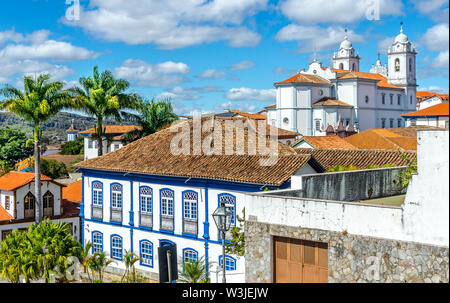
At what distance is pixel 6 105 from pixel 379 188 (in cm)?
1761

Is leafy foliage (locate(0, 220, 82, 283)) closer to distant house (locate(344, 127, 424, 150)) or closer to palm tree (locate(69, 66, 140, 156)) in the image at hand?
palm tree (locate(69, 66, 140, 156))

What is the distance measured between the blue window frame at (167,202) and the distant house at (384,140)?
17276 mm

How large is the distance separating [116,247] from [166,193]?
428cm

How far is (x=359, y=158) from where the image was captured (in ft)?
74.2

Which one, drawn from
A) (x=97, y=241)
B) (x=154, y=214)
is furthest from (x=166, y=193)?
(x=97, y=241)

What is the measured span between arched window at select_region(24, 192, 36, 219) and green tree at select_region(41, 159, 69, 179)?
21768mm

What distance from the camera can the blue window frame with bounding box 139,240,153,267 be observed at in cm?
2350

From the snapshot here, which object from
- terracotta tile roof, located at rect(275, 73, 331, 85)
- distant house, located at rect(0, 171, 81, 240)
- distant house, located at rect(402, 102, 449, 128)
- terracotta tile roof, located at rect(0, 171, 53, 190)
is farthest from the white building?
terracotta tile roof, located at rect(275, 73, 331, 85)

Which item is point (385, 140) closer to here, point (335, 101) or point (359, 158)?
point (359, 158)

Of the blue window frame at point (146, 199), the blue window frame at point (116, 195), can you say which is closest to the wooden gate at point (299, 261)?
the blue window frame at point (146, 199)

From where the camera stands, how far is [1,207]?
94.8 ft
